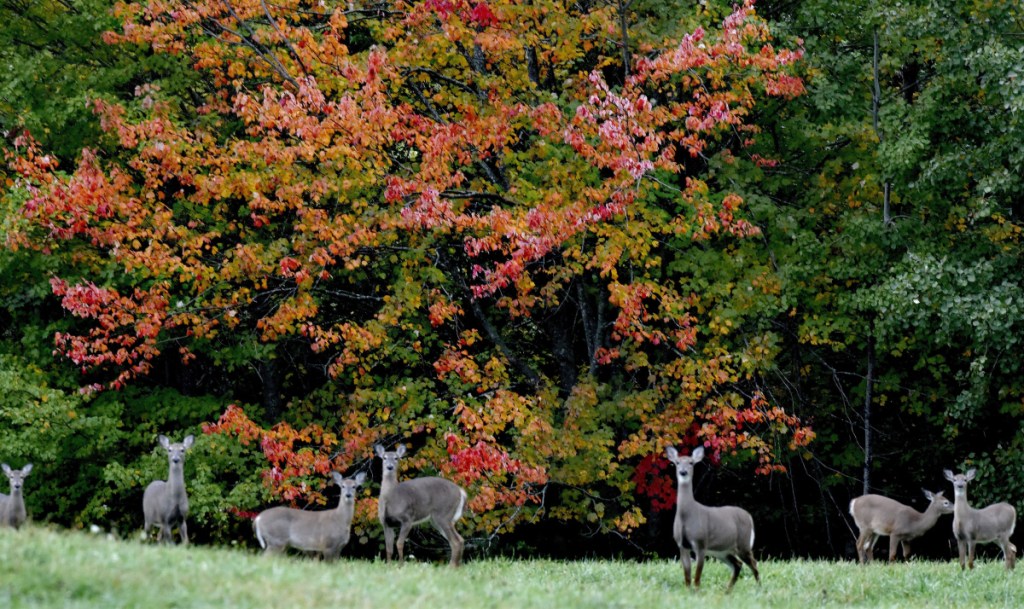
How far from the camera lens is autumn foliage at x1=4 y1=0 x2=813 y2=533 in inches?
747

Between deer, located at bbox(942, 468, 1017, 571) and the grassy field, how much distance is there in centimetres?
45

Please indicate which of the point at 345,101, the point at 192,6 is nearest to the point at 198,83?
the point at 192,6

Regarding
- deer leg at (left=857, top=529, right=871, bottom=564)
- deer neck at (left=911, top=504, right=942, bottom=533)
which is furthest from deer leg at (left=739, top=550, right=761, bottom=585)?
deer neck at (left=911, top=504, right=942, bottom=533)

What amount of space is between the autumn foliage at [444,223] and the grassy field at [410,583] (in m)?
5.03

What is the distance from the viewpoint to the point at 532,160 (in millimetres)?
21594

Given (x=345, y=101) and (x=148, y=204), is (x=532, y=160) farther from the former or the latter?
(x=148, y=204)

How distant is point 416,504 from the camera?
47.6 ft

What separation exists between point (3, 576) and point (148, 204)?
12700 millimetres

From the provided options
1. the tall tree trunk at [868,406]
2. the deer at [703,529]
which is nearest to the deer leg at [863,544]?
the deer at [703,529]

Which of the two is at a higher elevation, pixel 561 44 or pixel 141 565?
pixel 561 44

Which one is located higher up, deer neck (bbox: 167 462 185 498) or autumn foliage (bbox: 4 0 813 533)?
autumn foliage (bbox: 4 0 813 533)

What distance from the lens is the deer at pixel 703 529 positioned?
1257 centimetres

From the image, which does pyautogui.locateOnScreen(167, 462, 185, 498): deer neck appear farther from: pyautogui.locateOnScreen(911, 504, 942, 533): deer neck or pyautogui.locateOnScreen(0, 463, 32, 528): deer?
pyautogui.locateOnScreen(911, 504, 942, 533): deer neck

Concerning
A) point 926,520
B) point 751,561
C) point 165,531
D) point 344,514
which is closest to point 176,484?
point 165,531
